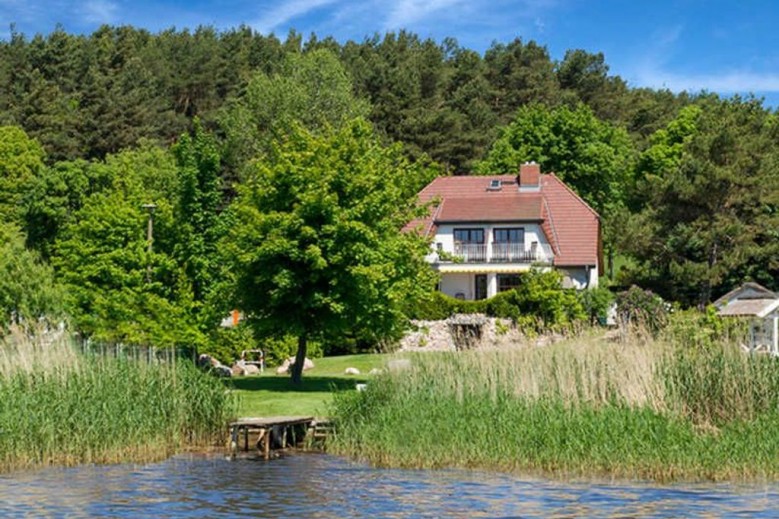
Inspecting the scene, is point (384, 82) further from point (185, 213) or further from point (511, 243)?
point (185, 213)

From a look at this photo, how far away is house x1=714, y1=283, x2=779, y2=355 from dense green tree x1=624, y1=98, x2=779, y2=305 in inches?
393

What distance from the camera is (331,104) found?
7431cm

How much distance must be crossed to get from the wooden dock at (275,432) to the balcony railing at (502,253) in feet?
111

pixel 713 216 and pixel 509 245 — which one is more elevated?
pixel 713 216

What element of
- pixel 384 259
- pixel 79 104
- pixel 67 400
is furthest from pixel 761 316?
pixel 79 104

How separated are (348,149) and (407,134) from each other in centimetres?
4583

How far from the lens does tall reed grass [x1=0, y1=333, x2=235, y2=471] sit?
24.2 meters

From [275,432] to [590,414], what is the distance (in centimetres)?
809

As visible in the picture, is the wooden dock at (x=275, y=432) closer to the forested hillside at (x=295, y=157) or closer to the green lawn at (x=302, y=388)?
the green lawn at (x=302, y=388)

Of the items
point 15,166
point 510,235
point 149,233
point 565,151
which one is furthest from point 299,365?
point 565,151

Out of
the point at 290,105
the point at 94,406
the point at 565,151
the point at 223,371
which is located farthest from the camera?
the point at 565,151

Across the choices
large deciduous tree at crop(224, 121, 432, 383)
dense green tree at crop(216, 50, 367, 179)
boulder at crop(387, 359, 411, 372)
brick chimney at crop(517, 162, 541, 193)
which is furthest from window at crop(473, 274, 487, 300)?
boulder at crop(387, 359, 411, 372)

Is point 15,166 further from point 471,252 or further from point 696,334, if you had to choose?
point 696,334

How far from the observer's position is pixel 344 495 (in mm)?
21641
